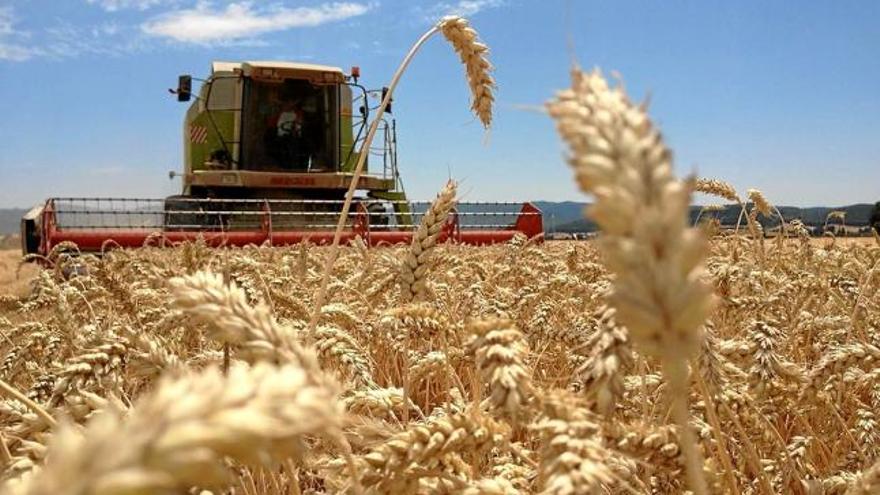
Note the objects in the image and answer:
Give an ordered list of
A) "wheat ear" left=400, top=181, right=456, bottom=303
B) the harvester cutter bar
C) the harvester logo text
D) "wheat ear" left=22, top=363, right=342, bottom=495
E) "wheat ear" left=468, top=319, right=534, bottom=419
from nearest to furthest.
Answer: "wheat ear" left=22, top=363, right=342, bottom=495 → "wheat ear" left=468, top=319, right=534, bottom=419 → "wheat ear" left=400, top=181, right=456, bottom=303 → the harvester cutter bar → the harvester logo text

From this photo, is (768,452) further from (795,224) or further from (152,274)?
(795,224)

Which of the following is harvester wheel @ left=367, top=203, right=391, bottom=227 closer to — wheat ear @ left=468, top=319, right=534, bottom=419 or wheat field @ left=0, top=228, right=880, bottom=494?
wheat field @ left=0, top=228, right=880, bottom=494

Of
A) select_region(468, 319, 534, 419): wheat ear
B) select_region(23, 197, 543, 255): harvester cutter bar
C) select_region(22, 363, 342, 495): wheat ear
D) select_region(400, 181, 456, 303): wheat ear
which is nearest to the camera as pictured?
select_region(22, 363, 342, 495): wheat ear

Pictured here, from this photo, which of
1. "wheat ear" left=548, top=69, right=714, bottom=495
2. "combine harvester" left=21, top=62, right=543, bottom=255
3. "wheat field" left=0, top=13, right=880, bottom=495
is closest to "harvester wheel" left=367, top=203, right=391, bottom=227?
"combine harvester" left=21, top=62, right=543, bottom=255

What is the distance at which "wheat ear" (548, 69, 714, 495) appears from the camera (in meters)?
0.46

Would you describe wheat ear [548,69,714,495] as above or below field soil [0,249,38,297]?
above

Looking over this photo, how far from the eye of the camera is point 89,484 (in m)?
0.34

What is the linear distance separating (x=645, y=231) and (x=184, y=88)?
14713 millimetres

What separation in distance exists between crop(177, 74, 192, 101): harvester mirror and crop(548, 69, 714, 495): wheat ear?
14.5m

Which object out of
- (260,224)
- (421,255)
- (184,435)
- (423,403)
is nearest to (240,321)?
(184,435)

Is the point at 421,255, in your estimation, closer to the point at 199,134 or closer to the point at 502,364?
the point at 502,364

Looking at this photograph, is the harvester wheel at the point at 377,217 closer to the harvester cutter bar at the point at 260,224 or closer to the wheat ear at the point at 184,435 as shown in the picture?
the harvester cutter bar at the point at 260,224

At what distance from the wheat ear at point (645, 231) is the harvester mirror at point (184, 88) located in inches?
570

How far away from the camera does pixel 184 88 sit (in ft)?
46.4
